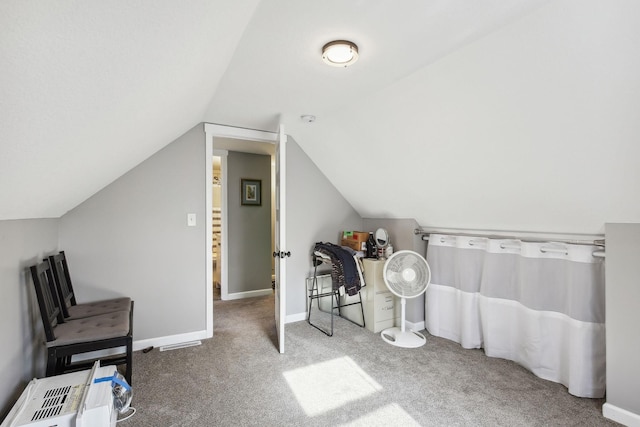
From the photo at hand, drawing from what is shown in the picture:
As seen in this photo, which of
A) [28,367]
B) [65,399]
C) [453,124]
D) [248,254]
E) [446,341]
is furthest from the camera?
[248,254]

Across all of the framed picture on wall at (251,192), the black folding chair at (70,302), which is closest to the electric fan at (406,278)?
the black folding chair at (70,302)

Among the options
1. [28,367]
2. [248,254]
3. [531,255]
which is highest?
[531,255]

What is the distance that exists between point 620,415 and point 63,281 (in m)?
3.72

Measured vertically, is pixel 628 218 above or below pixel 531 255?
above

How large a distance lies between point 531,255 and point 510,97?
4.17 ft

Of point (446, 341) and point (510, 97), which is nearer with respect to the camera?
point (510, 97)

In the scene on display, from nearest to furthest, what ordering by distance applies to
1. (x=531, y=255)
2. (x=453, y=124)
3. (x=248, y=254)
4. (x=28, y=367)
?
(x=28, y=367), (x=453, y=124), (x=531, y=255), (x=248, y=254)

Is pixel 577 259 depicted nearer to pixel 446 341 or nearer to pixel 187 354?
pixel 446 341

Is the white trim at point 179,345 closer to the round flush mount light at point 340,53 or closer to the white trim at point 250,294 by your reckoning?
the white trim at point 250,294

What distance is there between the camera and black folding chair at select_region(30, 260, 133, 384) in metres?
1.73

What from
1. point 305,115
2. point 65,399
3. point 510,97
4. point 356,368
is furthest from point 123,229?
point 510,97

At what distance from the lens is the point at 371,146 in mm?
2707

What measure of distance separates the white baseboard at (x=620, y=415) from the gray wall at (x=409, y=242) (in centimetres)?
151

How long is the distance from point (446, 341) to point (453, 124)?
2012mm
